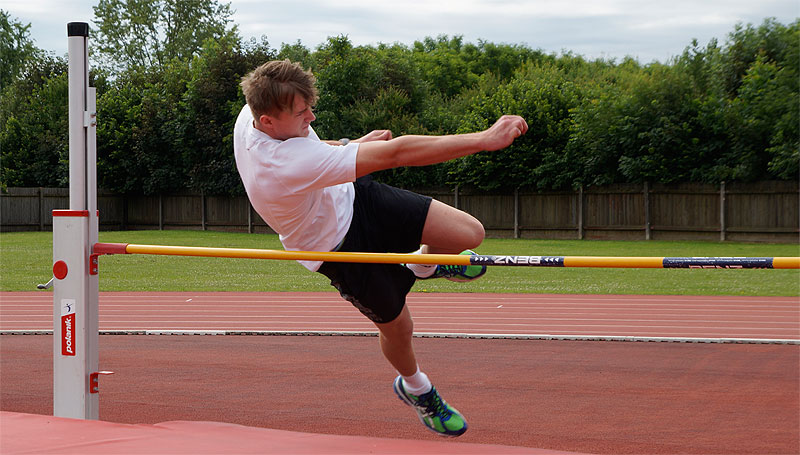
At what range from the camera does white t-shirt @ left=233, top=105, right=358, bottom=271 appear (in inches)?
124

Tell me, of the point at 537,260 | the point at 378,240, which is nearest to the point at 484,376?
the point at 378,240

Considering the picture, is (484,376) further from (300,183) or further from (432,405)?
(300,183)

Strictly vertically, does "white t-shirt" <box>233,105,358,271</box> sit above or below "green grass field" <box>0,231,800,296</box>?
above

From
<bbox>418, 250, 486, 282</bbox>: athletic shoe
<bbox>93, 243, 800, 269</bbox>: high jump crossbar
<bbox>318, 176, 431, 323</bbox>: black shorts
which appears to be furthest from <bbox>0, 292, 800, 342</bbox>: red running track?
<bbox>93, 243, 800, 269</bbox>: high jump crossbar

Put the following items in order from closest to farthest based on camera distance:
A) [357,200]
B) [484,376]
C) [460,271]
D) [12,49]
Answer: [357,200], [460,271], [484,376], [12,49]

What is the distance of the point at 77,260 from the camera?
3949 mm

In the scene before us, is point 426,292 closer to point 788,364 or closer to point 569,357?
point 569,357

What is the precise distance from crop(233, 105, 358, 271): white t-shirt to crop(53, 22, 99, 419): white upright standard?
88cm

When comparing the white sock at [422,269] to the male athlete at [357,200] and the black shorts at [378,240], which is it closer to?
the male athlete at [357,200]

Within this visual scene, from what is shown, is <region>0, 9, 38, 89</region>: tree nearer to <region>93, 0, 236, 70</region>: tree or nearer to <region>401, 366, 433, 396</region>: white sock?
<region>93, 0, 236, 70</region>: tree

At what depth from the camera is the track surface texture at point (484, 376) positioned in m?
4.63

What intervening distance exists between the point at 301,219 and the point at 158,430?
106 cm

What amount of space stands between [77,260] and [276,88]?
55.2 inches

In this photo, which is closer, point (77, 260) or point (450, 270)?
point (77, 260)
